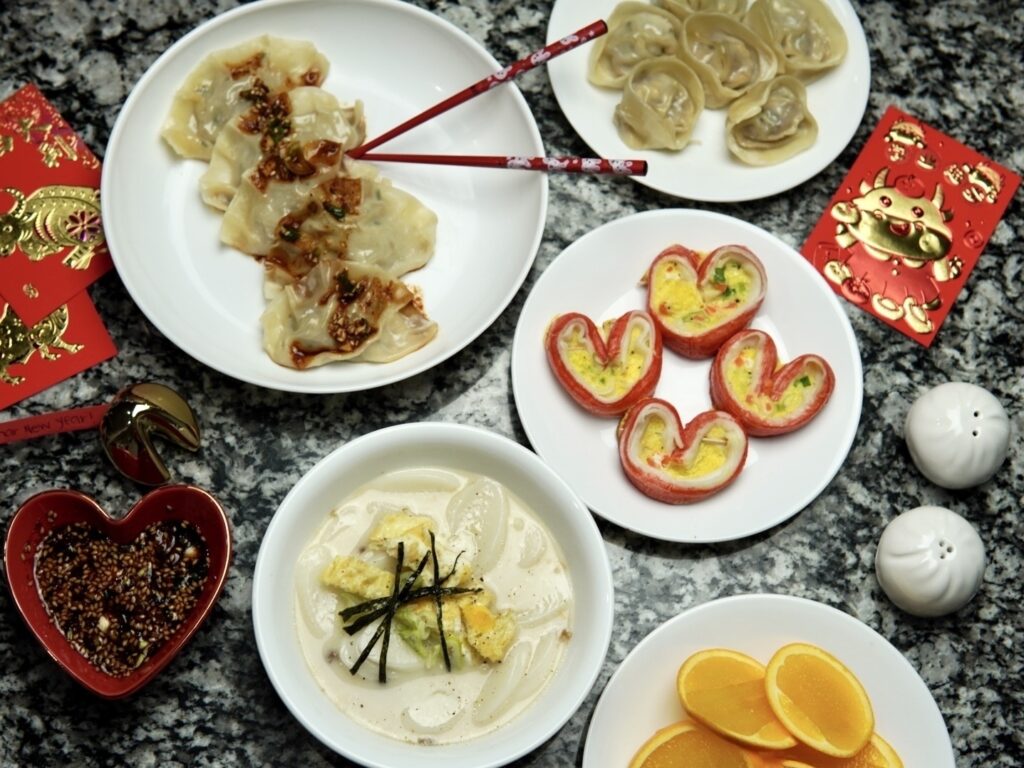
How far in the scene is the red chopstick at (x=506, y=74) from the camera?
218 cm

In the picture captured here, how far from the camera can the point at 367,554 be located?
78.5 inches

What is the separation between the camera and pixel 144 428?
2092 mm

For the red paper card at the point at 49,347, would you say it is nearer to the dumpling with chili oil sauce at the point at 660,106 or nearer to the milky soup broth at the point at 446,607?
the milky soup broth at the point at 446,607

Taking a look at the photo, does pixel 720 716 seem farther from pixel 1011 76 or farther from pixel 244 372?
pixel 1011 76

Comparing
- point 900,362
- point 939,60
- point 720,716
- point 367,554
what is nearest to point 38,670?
point 367,554

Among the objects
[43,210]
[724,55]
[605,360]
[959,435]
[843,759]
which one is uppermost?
[724,55]

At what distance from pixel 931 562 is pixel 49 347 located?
1866 mm

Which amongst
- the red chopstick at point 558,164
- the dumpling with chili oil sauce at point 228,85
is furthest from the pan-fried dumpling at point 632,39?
the dumpling with chili oil sauce at point 228,85

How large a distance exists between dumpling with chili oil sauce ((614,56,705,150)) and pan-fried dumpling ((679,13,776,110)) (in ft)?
0.11

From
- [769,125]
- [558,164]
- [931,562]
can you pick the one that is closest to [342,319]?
[558,164]

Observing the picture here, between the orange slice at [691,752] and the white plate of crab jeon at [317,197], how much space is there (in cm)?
84

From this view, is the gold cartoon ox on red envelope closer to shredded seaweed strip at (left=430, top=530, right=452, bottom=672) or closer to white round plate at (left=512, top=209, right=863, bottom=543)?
white round plate at (left=512, top=209, right=863, bottom=543)

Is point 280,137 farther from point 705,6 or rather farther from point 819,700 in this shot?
point 819,700

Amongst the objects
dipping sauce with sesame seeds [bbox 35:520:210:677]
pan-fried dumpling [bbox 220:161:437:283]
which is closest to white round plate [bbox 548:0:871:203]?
pan-fried dumpling [bbox 220:161:437:283]
